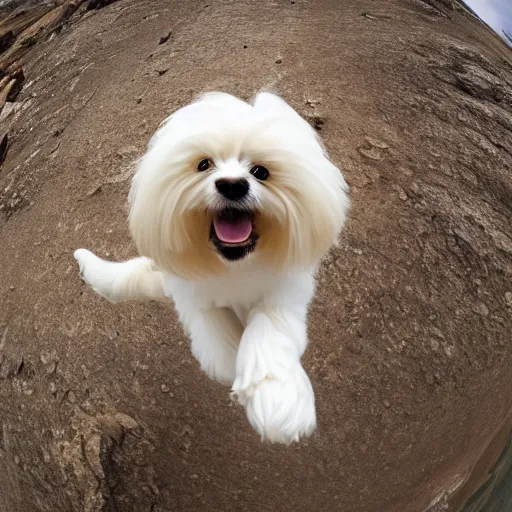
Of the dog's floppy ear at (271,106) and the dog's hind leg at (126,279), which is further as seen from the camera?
the dog's hind leg at (126,279)

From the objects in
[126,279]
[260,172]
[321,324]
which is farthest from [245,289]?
[321,324]

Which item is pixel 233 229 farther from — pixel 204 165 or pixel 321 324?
pixel 321 324

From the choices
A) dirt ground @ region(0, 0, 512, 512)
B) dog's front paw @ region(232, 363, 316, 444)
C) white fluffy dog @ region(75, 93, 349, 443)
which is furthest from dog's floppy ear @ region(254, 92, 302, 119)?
dirt ground @ region(0, 0, 512, 512)

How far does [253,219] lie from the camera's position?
1.35 metres

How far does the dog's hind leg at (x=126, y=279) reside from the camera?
1962 mm

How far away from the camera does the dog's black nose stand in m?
1.23

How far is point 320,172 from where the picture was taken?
1.36m

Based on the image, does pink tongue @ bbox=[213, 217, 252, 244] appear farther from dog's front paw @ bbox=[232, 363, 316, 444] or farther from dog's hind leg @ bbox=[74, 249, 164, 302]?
dog's hind leg @ bbox=[74, 249, 164, 302]

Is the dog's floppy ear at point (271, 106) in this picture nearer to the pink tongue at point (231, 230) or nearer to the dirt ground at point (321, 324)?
the pink tongue at point (231, 230)

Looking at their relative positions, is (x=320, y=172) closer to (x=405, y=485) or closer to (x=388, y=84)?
(x=405, y=485)

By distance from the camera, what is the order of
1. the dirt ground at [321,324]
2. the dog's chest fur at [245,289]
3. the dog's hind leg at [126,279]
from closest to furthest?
the dog's chest fur at [245,289] → the dog's hind leg at [126,279] → the dirt ground at [321,324]

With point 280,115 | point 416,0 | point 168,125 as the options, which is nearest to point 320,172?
point 280,115

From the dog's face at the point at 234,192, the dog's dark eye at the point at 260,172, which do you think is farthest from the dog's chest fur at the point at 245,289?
the dog's dark eye at the point at 260,172

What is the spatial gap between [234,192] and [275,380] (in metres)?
0.46
